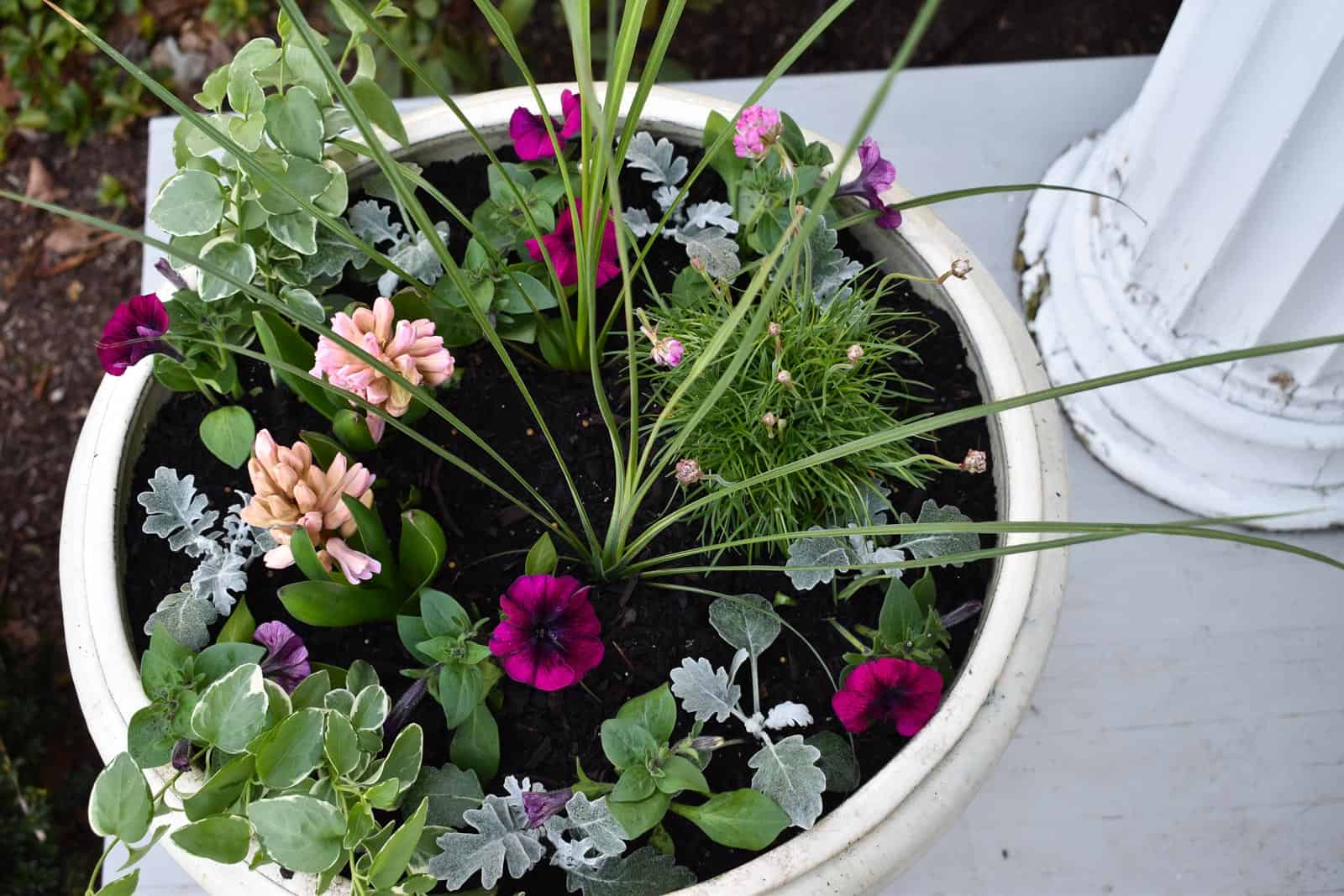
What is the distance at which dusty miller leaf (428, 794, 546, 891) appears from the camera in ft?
1.96

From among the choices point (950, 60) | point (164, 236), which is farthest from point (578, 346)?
point (950, 60)

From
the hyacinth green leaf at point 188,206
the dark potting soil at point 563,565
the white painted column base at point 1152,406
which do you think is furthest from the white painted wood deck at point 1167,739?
the hyacinth green leaf at point 188,206

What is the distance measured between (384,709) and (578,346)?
0.28 metres

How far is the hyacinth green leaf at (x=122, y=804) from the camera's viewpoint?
540 mm

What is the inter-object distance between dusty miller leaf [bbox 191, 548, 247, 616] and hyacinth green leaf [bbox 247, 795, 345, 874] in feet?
0.63

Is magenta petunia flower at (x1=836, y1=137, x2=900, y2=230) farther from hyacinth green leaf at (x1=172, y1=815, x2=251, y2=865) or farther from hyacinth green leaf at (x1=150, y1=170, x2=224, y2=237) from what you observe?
hyacinth green leaf at (x1=172, y1=815, x2=251, y2=865)

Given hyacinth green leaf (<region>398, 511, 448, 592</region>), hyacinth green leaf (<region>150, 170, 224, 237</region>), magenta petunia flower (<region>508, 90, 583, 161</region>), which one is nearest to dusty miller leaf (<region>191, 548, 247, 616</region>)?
hyacinth green leaf (<region>398, 511, 448, 592</region>)

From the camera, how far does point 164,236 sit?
1.01 meters

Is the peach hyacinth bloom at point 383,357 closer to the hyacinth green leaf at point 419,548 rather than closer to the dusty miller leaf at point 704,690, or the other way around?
the hyacinth green leaf at point 419,548

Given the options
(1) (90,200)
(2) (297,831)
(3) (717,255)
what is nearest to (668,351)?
(3) (717,255)

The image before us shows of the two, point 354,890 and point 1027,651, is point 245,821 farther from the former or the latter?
point 1027,651

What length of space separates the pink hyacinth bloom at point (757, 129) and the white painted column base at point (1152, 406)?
412 millimetres

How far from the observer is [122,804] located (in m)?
0.54

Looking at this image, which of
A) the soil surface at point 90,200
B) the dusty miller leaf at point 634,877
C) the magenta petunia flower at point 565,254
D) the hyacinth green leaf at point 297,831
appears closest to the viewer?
the hyacinth green leaf at point 297,831
